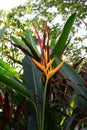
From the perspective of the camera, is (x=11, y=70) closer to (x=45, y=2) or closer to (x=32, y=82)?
(x=32, y=82)

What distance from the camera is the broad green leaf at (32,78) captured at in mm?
891

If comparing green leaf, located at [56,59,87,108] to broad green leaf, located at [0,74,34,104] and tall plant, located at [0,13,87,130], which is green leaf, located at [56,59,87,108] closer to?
tall plant, located at [0,13,87,130]

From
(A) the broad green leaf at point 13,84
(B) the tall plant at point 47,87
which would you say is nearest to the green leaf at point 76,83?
(B) the tall plant at point 47,87

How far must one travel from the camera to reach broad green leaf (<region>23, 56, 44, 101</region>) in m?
0.89

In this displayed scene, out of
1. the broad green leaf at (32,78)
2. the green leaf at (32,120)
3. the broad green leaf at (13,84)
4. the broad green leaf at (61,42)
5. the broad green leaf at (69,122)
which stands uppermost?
the broad green leaf at (61,42)

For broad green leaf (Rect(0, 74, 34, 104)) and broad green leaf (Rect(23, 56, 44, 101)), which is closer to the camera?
broad green leaf (Rect(0, 74, 34, 104))

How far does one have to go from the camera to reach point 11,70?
3.17ft

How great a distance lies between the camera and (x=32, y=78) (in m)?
0.92

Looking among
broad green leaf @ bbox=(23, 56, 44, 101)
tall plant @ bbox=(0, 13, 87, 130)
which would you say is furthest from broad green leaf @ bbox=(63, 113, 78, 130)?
broad green leaf @ bbox=(23, 56, 44, 101)

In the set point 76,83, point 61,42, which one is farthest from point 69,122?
point 61,42

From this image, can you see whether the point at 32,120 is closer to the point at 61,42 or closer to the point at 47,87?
the point at 47,87

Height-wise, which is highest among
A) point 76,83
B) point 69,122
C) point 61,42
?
point 61,42

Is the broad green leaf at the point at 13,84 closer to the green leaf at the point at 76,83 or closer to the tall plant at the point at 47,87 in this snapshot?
the tall plant at the point at 47,87

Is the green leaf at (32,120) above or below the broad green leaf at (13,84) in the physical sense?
below
